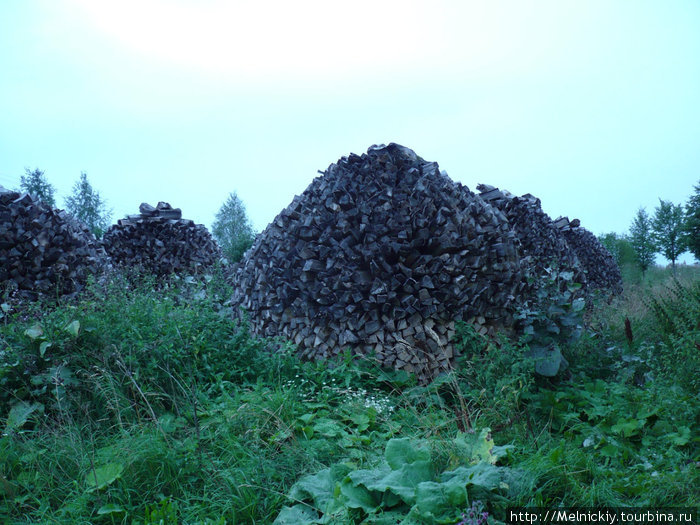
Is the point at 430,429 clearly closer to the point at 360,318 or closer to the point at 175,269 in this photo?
the point at 360,318

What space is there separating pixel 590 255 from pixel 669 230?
18.2m

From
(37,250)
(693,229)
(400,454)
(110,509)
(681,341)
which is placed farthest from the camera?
(693,229)

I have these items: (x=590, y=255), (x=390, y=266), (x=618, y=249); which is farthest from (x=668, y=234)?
(x=390, y=266)

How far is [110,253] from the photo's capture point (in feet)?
33.1

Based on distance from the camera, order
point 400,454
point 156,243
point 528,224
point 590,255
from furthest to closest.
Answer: point 590,255, point 156,243, point 528,224, point 400,454

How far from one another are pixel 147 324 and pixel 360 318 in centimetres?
190

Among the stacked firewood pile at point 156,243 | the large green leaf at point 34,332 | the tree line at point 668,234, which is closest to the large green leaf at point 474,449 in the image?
the large green leaf at point 34,332

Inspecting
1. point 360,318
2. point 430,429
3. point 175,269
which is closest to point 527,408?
point 430,429

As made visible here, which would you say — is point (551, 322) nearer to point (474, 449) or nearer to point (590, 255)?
point (474, 449)

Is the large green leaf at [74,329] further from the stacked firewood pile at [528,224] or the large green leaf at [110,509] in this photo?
the stacked firewood pile at [528,224]

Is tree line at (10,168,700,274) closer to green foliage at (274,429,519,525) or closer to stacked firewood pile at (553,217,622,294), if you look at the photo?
stacked firewood pile at (553,217,622,294)

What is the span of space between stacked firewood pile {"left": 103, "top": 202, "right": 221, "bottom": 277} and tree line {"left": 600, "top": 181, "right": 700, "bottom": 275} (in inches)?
826

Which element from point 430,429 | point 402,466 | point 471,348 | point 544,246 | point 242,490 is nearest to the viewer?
point 402,466

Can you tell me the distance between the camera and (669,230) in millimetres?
26828
